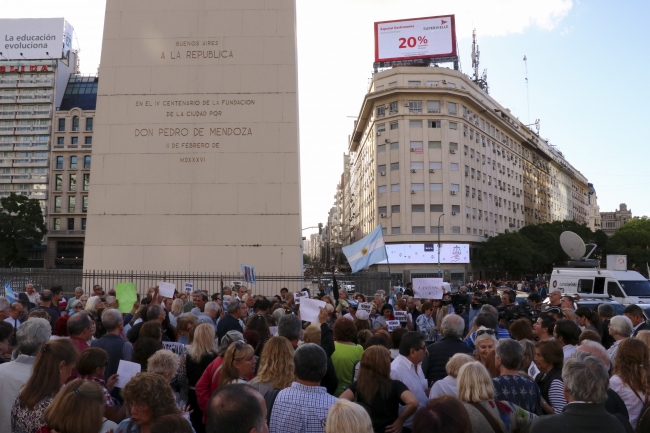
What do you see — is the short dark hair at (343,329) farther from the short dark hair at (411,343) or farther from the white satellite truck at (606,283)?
the white satellite truck at (606,283)

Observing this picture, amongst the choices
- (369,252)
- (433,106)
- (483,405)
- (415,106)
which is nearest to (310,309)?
(483,405)

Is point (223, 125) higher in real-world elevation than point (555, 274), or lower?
higher

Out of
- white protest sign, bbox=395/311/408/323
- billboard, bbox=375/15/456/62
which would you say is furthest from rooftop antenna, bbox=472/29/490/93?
white protest sign, bbox=395/311/408/323

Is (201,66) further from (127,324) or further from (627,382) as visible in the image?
(627,382)

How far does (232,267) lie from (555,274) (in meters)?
13.5

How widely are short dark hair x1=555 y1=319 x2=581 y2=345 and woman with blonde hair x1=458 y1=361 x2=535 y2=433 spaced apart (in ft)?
7.92

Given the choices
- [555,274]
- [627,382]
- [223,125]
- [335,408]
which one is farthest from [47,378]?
[555,274]

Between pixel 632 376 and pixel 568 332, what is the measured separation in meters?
1.54

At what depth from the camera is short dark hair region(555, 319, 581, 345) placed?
6.12 metres

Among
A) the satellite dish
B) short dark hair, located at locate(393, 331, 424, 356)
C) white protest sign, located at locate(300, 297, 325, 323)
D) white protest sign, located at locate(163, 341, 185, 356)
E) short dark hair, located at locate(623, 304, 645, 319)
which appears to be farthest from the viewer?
the satellite dish

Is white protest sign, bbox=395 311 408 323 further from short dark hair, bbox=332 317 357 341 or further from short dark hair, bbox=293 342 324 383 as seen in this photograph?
short dark hair, bbox=293 342 324 383

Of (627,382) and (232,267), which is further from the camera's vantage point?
(232,267)

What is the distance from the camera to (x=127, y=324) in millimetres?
8992

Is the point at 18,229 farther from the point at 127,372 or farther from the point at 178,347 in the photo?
the point at 127,372
